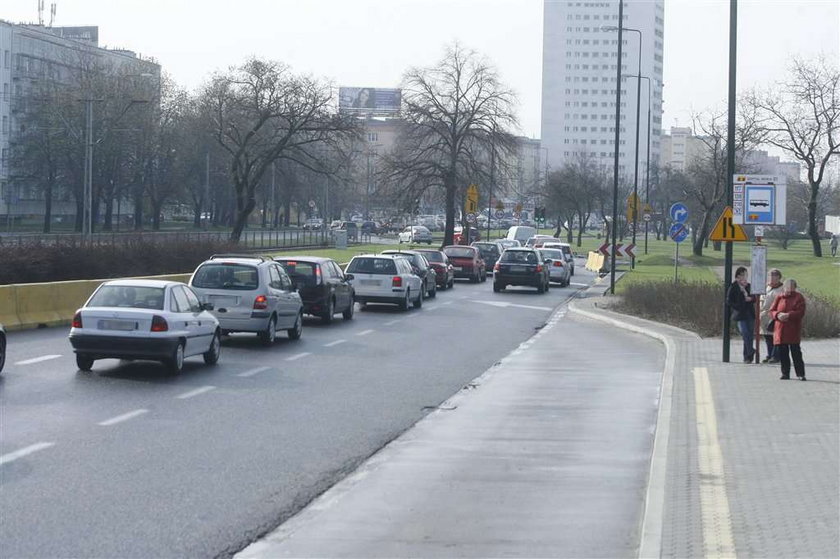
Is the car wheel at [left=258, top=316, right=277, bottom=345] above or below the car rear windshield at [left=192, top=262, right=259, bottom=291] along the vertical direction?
below

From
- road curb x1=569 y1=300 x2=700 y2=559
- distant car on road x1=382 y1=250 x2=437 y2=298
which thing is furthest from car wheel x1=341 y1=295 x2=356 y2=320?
road curb x1=569 y1=300 x2=700 y2=559

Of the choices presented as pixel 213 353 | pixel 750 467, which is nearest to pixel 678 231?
pixel 213 353

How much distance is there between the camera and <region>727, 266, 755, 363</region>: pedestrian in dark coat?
67.4 feet

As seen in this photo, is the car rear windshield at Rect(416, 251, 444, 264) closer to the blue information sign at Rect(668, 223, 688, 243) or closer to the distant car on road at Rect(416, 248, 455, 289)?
the distant car on road at Rect(416, 248, 455, 289)

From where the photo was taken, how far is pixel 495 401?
15969mm

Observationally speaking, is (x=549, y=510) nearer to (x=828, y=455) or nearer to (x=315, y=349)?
(x=828, y=455)

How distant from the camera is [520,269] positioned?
4500 cm

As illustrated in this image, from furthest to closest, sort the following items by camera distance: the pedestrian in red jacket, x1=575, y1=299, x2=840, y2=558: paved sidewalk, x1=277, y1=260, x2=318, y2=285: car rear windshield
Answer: x1=277, y1=260, x2=318, y2=285: car rear windshield, the pedestrian in red jacket, x1=575, y1=299, x2=840, y2=558: paved sidewalk

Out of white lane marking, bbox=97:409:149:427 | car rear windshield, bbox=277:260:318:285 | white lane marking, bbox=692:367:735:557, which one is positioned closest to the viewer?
white lane marking, bbox=692:367:735:557

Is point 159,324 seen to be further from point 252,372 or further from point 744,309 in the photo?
point 744,309

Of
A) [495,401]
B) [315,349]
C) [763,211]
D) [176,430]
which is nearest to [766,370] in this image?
[763,211]

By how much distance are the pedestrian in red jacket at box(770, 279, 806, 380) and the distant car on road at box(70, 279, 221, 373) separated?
8497mm

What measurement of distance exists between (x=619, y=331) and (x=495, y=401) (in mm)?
13345

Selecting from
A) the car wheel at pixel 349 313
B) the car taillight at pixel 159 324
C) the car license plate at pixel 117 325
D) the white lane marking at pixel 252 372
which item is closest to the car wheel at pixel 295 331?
the white lane marking at pixel 252 372
